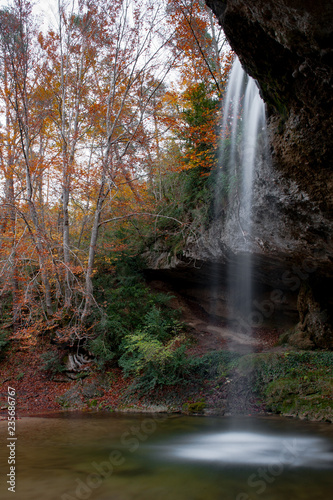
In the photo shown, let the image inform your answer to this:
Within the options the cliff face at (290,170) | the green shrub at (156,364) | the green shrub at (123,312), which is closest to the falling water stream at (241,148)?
the cliff face at (290,170)

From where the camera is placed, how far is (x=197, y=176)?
36.5ft

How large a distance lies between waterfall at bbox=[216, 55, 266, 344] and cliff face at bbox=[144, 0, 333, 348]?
130 millimetres

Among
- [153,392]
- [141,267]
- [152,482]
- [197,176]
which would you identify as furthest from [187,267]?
[152,482]

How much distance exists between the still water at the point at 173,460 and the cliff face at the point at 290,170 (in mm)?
4128

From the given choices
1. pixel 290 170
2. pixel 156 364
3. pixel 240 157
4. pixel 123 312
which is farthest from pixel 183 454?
pixel 240 157

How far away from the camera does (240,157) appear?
8562mm

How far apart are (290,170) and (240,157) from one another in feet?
7.39

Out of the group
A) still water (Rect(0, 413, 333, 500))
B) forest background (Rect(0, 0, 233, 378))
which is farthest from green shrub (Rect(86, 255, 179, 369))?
still water (Rect(0, 413, 333, 500))

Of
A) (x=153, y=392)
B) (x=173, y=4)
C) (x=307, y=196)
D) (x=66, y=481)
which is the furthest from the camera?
(x=173, y=4)

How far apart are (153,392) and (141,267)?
5644 millimetres

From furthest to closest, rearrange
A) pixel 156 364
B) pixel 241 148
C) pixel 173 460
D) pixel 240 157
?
pixel 156 364 → pixel 240 157 → pixel 241 148 → pixel 173 460

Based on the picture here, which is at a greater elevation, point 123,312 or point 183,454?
point 123,312

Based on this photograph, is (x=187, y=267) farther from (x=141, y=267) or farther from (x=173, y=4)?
Result: (x=173, y=4)

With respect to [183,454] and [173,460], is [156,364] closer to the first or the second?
[183,454]
